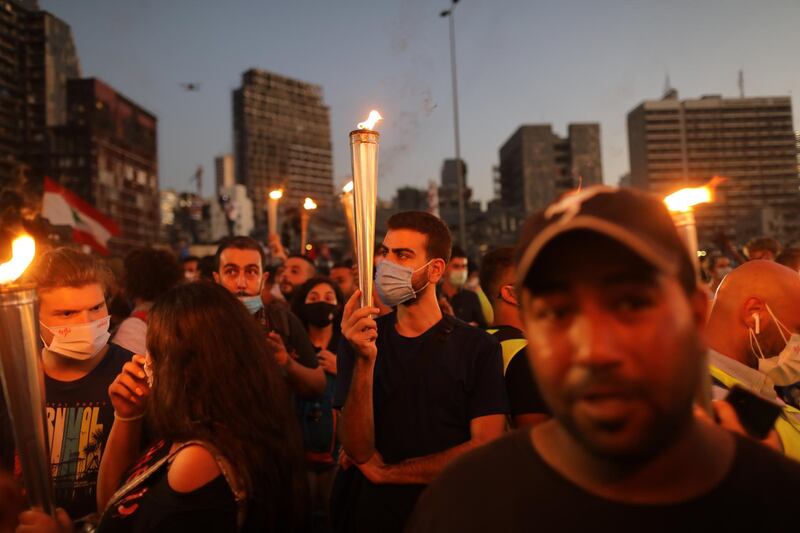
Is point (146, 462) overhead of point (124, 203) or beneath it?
beneath

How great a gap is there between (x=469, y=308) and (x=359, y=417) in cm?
571

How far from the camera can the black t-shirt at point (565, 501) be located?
1.23 meters

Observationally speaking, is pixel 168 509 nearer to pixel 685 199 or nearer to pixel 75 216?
pixel 685 199

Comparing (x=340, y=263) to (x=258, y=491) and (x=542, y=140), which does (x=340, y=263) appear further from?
(x=542, y=140)

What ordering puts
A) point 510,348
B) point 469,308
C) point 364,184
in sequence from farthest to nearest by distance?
point 469,308, point 510,348, point 364,184

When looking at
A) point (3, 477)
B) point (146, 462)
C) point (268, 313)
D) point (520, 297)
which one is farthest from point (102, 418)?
point (520, 297)

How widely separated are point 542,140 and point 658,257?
114 metres

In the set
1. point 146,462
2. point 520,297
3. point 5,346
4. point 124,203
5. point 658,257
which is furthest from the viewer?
point 124,203

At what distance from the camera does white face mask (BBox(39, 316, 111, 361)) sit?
3.38m

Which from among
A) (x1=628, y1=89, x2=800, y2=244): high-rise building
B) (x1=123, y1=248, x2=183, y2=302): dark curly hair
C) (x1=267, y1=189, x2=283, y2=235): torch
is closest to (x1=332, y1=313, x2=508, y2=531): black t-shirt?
(x1=123, y1=248, x2=183, y2=302): dark curly hair

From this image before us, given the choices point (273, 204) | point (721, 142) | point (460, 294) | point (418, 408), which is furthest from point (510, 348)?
point (721, 142)

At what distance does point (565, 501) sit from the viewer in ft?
4.29

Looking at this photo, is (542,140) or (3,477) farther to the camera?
(542,140)

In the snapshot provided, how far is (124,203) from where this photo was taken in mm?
131875
